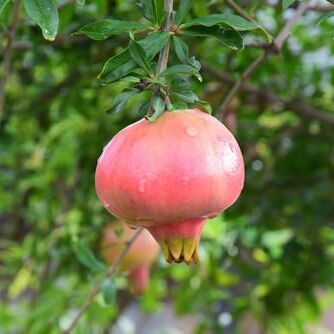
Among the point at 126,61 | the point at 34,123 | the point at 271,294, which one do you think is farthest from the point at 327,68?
the point at 126,61

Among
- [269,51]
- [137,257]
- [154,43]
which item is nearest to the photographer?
[154,43]

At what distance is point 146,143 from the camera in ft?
2.19

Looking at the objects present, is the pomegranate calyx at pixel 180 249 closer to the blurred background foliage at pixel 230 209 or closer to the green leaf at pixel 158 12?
the green leaf at pixel 158 12

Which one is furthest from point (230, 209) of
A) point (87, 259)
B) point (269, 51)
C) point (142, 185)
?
point (142, 185)

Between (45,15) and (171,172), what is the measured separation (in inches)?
9.7

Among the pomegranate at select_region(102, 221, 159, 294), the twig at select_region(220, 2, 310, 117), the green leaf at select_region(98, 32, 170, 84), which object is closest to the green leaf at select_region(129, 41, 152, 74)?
the green leaf at select_region(98, 32, 170, 84)

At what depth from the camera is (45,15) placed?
30.6 inches

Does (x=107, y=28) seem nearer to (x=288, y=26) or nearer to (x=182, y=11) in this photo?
(x=182, y=11)

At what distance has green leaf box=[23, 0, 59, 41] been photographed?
77 cm

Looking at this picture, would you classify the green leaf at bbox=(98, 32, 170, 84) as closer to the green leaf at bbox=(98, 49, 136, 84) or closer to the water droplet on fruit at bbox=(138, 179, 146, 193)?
the green leaf at bbox=(98, 49, 136, 84)

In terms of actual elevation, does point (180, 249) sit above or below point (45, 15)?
below

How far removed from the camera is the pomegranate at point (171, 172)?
653 millimetres

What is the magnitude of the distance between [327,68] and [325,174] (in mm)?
321

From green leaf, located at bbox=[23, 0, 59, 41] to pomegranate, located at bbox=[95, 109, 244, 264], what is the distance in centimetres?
15
